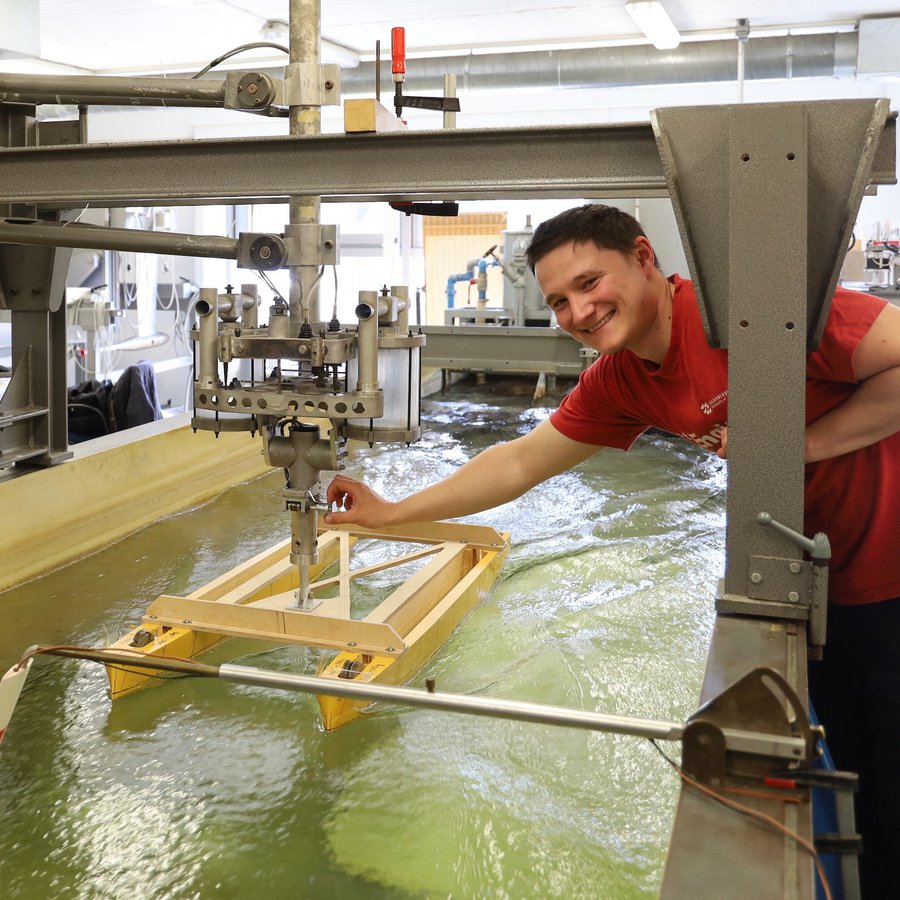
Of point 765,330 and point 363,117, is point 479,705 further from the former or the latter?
point 363,117

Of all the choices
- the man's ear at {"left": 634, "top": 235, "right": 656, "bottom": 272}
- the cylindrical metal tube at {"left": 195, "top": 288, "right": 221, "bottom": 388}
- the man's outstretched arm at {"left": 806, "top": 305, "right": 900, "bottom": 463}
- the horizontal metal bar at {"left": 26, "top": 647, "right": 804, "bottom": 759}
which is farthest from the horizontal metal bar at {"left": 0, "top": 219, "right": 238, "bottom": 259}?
the man's outstretched arm at {"left": 806, "top": 305, "right": 900, "bottom": 463}

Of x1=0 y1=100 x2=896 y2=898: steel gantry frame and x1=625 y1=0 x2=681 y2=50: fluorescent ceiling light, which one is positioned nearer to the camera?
x1=0 y1=100 x2=896 y2=898: steel gantry frame

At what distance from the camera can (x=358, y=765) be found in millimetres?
1744

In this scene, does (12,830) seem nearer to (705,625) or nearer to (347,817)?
(347,817)

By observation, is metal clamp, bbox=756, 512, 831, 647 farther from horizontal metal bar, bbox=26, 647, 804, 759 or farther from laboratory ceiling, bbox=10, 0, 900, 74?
laboratory ceiling, bbox=10, 0, 900, 74

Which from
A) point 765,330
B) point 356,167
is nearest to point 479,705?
point 765,330

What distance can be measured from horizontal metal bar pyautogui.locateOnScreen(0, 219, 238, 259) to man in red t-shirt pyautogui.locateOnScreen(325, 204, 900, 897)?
27.0 inches

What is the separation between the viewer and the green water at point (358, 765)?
4.75 ft

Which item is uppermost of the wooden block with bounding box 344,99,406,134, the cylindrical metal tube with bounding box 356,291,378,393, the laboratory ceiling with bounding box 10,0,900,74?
the laboratory ceiling with bounding box 10,0,900,74

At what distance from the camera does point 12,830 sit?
5.04 ft

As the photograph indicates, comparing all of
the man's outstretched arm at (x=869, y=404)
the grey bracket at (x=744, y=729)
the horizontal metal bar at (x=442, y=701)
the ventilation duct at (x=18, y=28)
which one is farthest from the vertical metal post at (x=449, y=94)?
the ventilation duct at (x=18, y=28)

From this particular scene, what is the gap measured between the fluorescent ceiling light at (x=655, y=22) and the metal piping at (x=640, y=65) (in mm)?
173

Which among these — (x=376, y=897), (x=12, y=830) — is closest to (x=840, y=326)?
(x=376, y=897)

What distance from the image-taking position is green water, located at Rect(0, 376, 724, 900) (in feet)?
4.75
